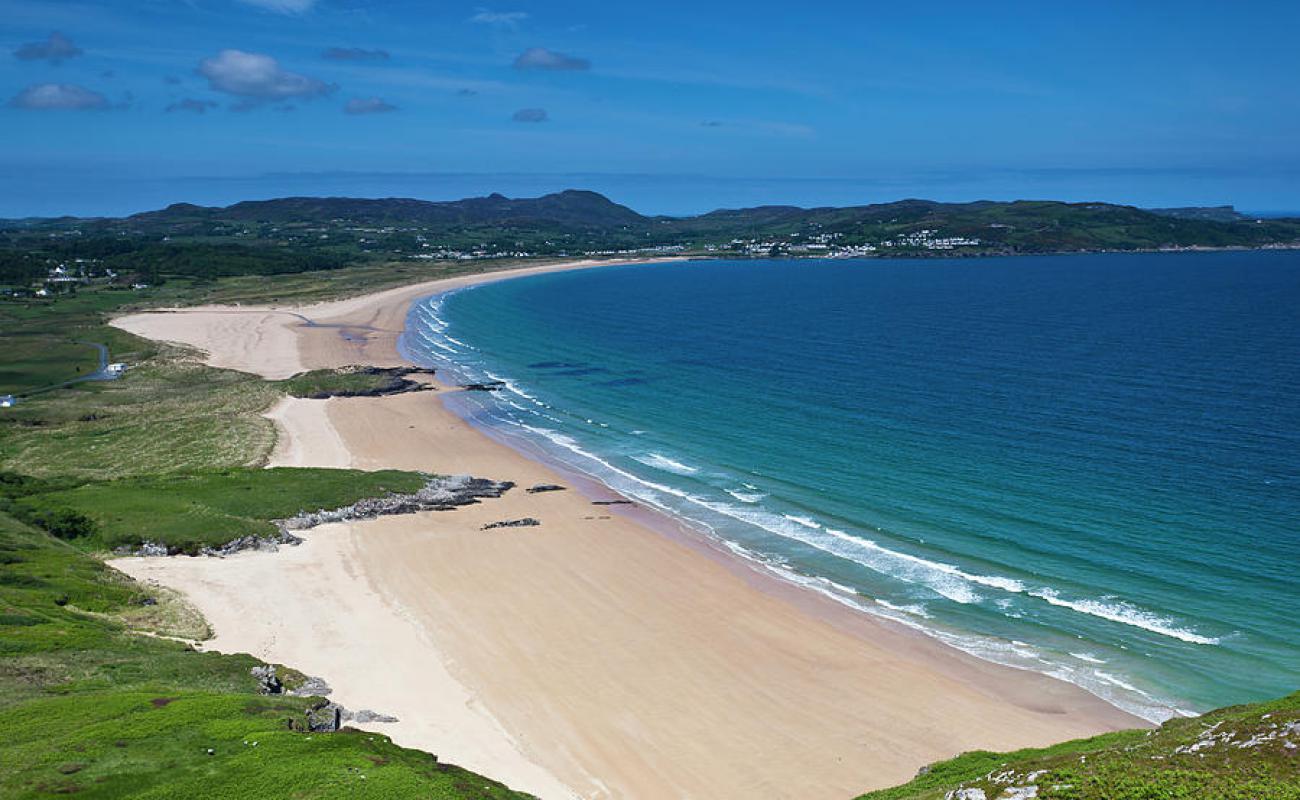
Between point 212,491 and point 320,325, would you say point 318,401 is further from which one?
point 320,325

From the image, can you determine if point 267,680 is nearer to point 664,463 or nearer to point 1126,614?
point 1126,614

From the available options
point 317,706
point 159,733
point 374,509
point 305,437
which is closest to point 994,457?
point 374,509

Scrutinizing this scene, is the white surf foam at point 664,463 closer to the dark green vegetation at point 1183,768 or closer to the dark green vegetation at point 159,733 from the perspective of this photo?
the dark green vegetation at point 159,733

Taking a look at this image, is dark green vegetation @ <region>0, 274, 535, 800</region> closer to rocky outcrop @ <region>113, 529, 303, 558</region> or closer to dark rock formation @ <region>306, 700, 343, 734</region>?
dark rock formation @ <region>306, 700, 343, 734</region>

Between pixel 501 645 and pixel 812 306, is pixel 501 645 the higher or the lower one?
the lower one

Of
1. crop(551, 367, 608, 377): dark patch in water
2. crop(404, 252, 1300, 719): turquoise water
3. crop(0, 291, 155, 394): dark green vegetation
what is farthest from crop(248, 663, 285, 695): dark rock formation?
crop(0, 291, 155, 394): dark green vegetation

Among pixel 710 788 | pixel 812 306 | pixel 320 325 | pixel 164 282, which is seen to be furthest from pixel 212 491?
pixel 164 282
